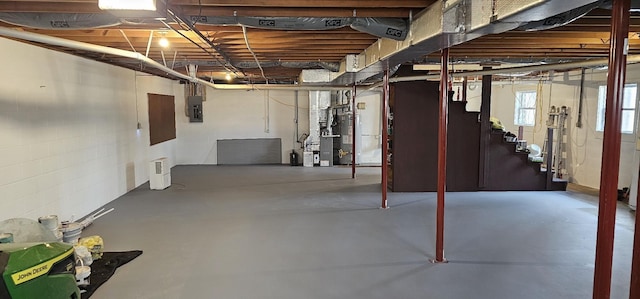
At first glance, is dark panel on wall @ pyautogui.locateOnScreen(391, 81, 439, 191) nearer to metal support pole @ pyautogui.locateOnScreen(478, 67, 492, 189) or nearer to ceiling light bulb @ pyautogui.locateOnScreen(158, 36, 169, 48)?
metal support pole @ pyautogui.locateOnScreen(478, 67, 492, 189)

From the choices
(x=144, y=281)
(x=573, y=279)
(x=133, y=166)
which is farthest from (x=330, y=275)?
(x=133, y=166)

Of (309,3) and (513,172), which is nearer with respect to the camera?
(309,3)

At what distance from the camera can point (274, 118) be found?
1080 centimetres

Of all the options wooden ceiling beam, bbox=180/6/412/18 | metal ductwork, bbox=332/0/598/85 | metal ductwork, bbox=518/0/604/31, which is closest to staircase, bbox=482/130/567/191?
metal ductwork, bbox=332/0/598/85

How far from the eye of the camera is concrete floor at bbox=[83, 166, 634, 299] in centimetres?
325

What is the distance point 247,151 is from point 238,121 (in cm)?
84

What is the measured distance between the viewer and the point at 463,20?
2721 millimetres

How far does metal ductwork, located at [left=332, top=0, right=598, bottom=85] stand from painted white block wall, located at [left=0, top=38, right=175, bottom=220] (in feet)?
12.5

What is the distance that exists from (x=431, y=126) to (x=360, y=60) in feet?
7.11

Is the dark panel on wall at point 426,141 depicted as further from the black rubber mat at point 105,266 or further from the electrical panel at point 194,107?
the electrical panel at point 194,107

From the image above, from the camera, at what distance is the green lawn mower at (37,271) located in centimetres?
226

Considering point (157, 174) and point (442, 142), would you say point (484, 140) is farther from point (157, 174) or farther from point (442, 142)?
point (157, 174)

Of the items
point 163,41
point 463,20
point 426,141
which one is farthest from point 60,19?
point 426,141

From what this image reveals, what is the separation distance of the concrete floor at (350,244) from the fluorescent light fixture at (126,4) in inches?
82.8
